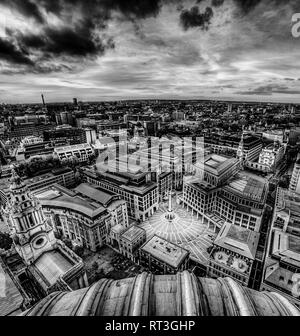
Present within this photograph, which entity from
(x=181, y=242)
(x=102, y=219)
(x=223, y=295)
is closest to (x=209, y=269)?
(x=181, y=242)

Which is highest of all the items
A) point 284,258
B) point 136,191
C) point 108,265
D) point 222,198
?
point 136,191

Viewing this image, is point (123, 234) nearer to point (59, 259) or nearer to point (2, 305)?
point (59, 259)

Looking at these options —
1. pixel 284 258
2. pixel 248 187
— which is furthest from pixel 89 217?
pixel 248 187

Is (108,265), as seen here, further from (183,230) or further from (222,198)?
(222,198)

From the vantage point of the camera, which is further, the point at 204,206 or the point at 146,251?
the point at 204,206
